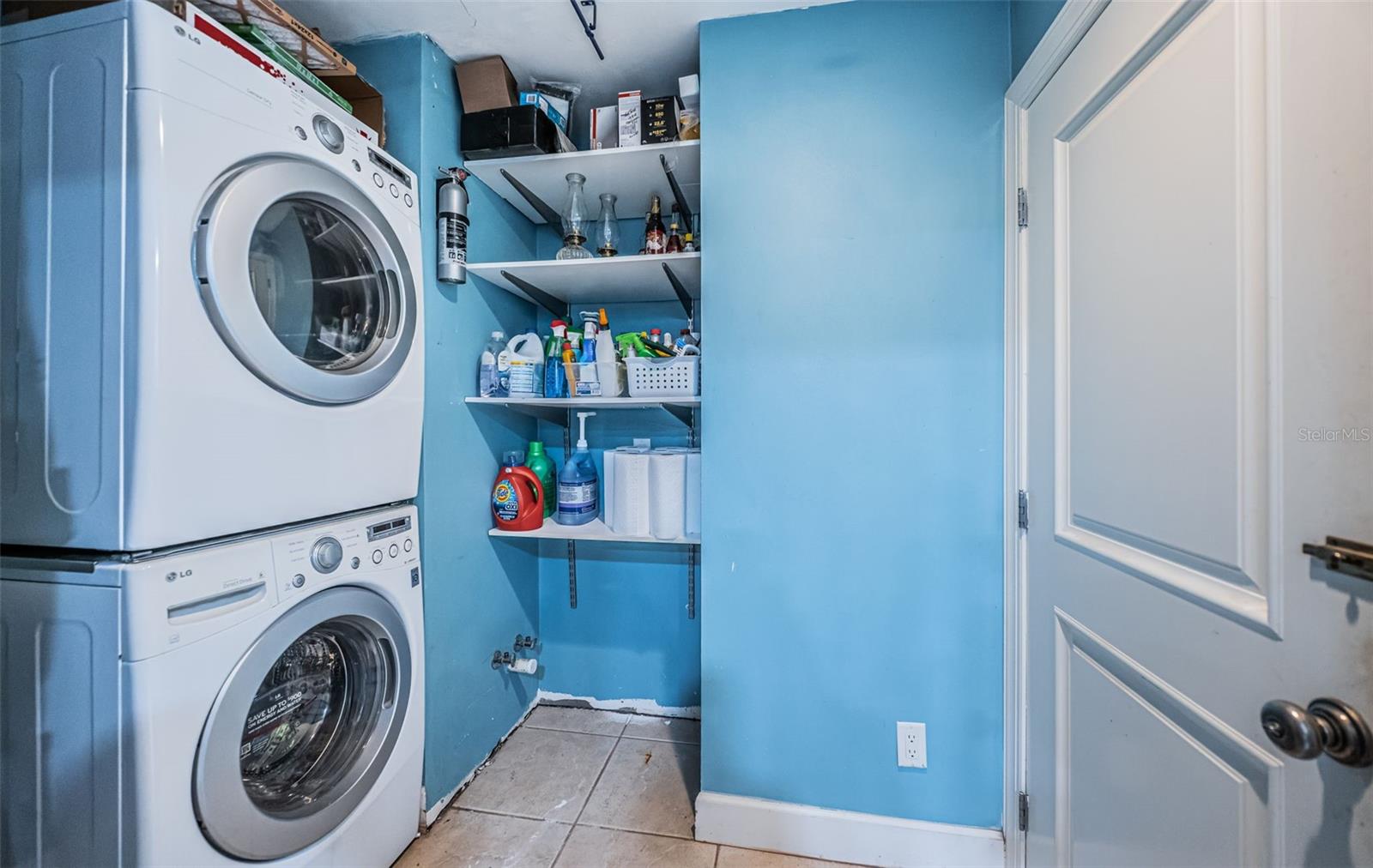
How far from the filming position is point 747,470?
1238 millimetres


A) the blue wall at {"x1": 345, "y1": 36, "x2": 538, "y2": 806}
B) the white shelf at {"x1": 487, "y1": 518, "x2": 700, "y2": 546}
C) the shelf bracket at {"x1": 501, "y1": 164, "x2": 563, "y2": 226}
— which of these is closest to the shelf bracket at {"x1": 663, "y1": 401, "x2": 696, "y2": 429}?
the white shelf at {"x1": 487, "y1": 518, "x2": 700, "y2": 546}

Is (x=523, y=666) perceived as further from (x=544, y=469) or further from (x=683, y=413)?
(x=683, y=413)

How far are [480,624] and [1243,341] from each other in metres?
1.85

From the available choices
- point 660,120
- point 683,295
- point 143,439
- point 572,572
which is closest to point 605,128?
point 660,120

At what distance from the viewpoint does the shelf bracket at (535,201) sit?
58.9 inches

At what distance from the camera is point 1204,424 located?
2.10 feet

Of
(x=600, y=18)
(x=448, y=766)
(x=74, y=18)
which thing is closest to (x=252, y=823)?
(x=448, y=766)

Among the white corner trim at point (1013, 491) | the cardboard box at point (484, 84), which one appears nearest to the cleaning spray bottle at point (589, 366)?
the cardboard box at point (484, 84)

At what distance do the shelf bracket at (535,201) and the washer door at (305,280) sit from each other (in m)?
0.56

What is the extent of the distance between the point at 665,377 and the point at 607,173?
0.72 m

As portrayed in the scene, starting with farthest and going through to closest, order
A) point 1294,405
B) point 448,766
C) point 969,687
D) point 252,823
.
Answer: point 448,766 < point 969,687 < point 252,823 < point 1294,405

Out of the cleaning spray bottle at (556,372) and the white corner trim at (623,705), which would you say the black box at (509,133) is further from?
the white corner trim at (623,705)

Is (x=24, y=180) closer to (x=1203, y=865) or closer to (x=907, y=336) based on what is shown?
(x=907, y=336)

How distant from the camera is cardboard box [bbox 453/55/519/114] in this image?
1.37 m
